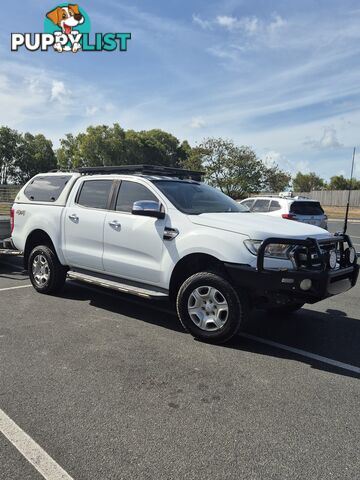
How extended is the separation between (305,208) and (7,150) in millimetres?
59991

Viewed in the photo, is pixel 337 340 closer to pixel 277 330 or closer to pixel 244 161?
pixel 277 330

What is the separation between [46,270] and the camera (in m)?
6.66

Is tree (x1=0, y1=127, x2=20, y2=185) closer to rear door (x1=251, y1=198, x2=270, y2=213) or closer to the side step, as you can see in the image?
rear door (x1=251, y1=198, x2=270, y2=213)

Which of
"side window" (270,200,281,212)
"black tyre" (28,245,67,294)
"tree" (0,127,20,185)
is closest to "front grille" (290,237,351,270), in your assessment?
"black tyre" (28,245,67,294)

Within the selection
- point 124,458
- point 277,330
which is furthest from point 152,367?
point 277,330

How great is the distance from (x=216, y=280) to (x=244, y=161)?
39.6 m

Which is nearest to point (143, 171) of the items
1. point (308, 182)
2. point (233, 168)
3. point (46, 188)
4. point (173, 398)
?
point (46, 188)

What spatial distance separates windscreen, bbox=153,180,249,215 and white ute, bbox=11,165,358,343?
0.06ft

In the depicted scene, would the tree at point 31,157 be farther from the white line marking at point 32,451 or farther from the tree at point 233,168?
the white line marking at point 32,451

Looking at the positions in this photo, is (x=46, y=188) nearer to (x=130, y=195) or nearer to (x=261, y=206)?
(x=130, y=195)

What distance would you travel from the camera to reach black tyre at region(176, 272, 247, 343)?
14.9 ft

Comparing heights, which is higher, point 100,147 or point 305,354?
point 100,147

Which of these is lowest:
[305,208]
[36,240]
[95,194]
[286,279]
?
[36,240]

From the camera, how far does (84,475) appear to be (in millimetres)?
2523
